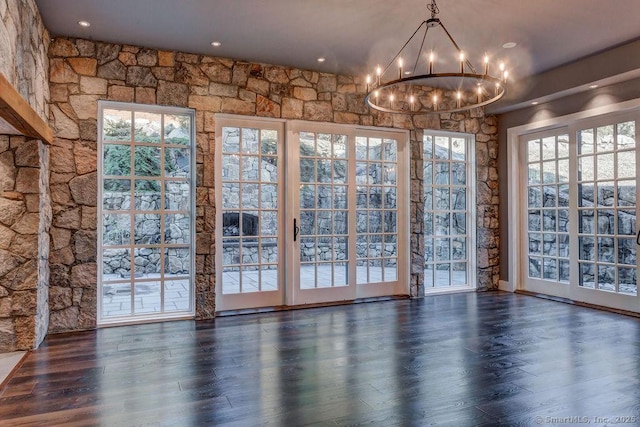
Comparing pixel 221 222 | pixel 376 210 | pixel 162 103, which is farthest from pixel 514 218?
pixel 162 103

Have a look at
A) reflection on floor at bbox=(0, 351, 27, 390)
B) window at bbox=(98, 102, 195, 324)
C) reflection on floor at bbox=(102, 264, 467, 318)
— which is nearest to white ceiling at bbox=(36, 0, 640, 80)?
window at bbox=(98, 102, 195, 324)

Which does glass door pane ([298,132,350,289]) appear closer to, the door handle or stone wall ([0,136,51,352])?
the door handle

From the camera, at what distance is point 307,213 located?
18.2 ft

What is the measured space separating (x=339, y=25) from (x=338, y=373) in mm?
3096

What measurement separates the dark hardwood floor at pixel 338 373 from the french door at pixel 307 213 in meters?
0.69

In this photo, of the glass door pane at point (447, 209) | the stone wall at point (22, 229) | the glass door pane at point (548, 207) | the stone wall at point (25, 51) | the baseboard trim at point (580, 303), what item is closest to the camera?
the stone wall at point (25, 51)

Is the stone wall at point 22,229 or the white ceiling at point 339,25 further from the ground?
the white ceiling at point 339,25

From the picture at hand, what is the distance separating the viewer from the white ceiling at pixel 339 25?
12.3 feet

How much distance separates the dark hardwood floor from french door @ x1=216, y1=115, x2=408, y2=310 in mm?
685

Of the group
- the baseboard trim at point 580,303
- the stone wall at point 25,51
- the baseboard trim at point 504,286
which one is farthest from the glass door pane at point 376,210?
the stone wall at point 25,51

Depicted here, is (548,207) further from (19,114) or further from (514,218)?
(19,114)

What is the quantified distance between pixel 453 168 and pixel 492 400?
4.34 m

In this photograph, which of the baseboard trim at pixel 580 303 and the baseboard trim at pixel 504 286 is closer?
the baseboard trim at pixel 580 303

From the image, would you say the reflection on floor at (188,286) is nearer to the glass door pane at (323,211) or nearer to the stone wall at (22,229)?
the glass door pane at (323,211)
